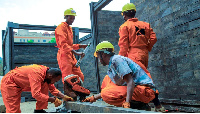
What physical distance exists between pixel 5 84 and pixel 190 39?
129 inches

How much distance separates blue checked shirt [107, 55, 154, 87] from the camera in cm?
270

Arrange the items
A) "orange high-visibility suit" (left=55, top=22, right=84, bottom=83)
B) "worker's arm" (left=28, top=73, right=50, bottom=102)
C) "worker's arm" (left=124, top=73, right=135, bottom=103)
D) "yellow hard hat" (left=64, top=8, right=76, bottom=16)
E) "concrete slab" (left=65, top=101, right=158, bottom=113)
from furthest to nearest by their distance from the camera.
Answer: "yellow hard hat" (left=64, top=8, right=76, bottom=16) < "orange high-visibility suit" (left=55, top=22, right=84, bottom=83) < "worker's arm" (left=28, top=73, right=50, bottom=102) < "worker's arm" (left=124, top=73, right=135, bottom=103) < "concrete slab" (left=65, top=101, right=158, bottom=113)

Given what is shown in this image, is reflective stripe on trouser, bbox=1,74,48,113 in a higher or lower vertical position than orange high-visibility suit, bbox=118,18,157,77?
lower

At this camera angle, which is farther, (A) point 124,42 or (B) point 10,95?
(A) point 124,42

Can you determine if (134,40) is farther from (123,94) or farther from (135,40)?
(123,94)

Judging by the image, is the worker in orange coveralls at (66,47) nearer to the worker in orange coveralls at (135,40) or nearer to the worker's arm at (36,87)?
the worker's arm at (36,87)

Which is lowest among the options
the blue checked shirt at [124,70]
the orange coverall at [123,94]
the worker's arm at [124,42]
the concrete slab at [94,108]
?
the concrete slab at [94,108]

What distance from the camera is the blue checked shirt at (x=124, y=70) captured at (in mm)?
2705

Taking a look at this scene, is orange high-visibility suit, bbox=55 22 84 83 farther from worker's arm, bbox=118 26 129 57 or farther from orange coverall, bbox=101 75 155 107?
orange coverall, bbox=101 75 155 107

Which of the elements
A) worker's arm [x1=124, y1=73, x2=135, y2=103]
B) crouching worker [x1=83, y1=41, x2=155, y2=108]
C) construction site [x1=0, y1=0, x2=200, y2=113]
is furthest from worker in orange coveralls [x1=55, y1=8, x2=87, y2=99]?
worker's arm [x1=124, y1=73, x2=135, y2=103]

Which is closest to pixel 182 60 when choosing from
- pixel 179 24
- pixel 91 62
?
pixel 179 24

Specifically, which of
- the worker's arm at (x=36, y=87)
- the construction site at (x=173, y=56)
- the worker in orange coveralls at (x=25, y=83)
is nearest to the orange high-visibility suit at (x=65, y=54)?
the construction site at (x=173, y=56)

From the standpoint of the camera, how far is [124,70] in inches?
105

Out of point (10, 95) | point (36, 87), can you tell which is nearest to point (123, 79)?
point (36, 87)
